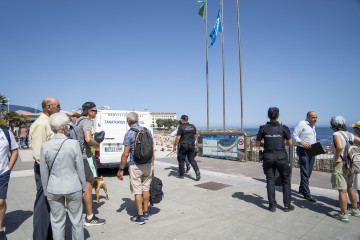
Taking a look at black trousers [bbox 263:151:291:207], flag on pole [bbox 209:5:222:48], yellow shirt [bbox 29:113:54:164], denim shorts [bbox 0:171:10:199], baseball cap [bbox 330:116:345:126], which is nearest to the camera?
yellow shirt [bbox 29:113:54:164]

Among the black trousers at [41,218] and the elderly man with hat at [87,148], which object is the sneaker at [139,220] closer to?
the elderly man with hat at [87,148]

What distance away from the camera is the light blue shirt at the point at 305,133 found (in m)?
5.18

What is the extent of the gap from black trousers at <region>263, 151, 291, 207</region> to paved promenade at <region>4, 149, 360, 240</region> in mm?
275

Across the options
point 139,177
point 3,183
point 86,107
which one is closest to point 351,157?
point 139,177

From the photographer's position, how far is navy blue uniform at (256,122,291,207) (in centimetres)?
443

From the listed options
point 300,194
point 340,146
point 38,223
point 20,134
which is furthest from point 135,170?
point 20,134

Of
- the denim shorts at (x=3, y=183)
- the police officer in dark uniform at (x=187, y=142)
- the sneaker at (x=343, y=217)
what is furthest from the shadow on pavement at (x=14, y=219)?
the sneaker at (x=343, y=217)

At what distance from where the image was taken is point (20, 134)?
1622 centimetres

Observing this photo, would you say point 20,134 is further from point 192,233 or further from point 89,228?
point 192,233

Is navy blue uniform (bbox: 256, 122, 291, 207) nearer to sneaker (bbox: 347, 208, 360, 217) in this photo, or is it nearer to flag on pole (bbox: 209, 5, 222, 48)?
sneaker (bbox: 347, 208, 360, 217)

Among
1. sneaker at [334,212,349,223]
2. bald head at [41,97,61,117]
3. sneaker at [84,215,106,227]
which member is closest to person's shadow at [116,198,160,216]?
sneaker at [84,215,106,227]

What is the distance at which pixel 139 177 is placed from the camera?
3963mm

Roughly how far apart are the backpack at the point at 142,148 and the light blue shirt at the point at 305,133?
3.36 m

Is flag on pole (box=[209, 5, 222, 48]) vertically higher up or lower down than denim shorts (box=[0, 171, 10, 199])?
higher up
